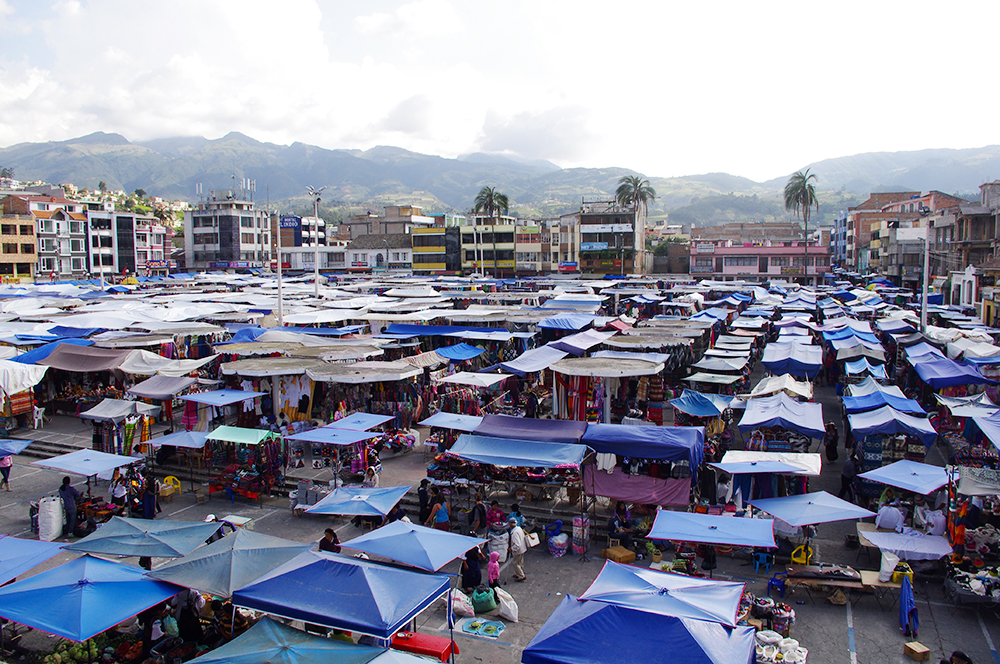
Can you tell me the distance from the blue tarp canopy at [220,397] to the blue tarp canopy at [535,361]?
685 cm

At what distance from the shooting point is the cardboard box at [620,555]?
11125 mm

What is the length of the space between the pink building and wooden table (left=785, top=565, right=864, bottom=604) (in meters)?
65.2

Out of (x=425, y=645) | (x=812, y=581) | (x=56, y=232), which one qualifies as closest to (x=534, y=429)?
(x=812, y=581)

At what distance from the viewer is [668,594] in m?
7.54

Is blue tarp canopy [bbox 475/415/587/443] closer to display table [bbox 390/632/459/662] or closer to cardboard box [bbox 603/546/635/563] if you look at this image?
cardboard box [bbox 603/546/635/563]

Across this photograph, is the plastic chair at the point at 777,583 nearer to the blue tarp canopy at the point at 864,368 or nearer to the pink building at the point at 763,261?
the blue tarp canopy at the point at 864,368

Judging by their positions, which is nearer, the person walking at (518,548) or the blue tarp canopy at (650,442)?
the person walking at (518,548)

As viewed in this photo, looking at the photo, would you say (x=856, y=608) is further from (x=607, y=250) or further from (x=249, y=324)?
(x=607, y=250)

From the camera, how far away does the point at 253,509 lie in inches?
547

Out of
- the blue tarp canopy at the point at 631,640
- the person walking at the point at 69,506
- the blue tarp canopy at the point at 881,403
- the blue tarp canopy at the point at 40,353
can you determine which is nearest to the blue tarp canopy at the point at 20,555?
the person walking at the point at 69,506

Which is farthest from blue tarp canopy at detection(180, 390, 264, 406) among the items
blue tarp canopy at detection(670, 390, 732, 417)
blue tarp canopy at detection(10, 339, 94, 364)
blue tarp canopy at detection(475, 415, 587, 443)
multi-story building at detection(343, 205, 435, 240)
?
Result: multi-story building at detection(343, 205, 435, 240)

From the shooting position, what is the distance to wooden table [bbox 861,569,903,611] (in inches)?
385

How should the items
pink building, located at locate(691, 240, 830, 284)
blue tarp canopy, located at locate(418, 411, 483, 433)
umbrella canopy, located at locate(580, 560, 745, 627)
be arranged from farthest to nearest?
pink building, located at locate(691, 240, 830, 284)
blue tarp canopy, located at locate(418, 411, 483, 433)
umbrella canopy, located at locate(580, 560, 745, 627)

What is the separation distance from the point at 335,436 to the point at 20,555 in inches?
245
